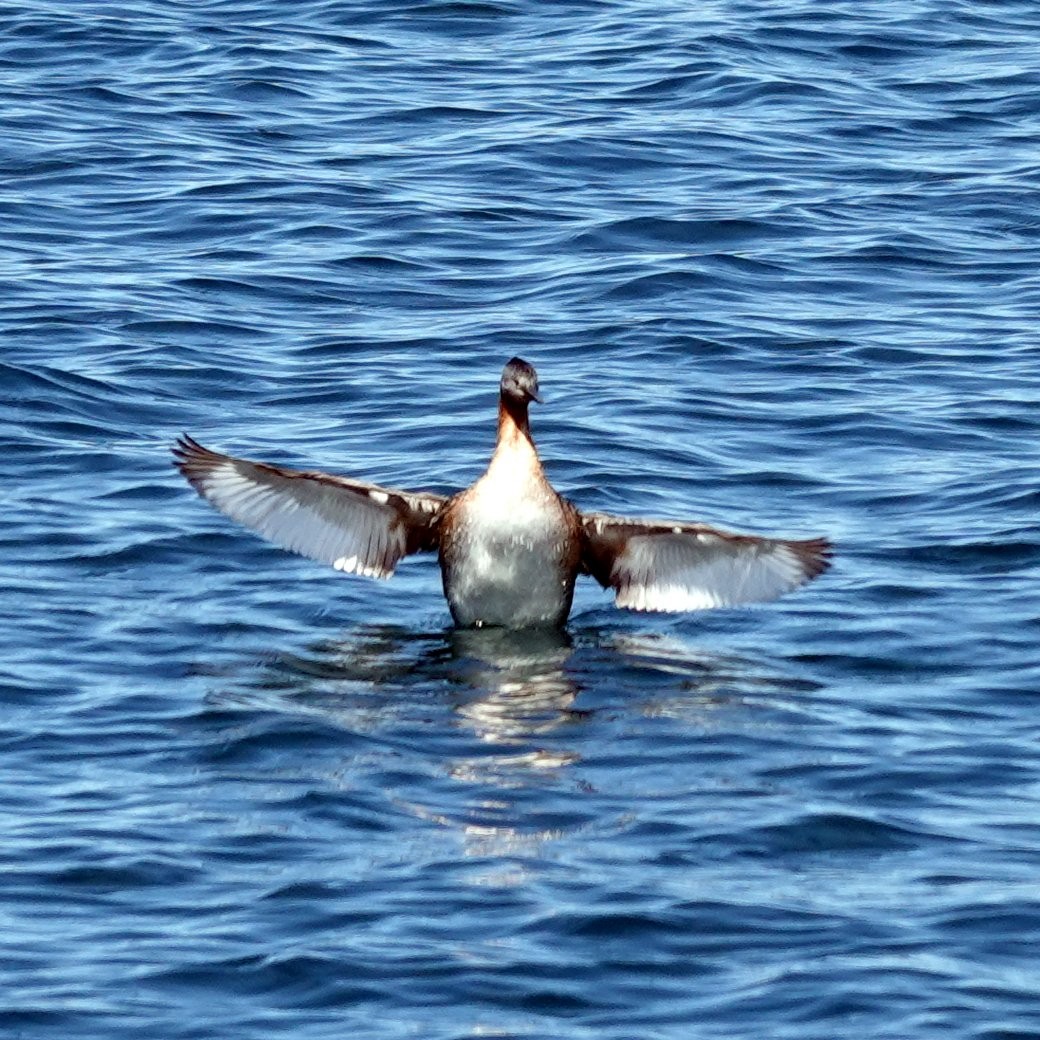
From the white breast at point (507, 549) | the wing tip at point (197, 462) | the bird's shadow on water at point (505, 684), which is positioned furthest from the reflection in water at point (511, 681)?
the wing tip at point (197, 462)

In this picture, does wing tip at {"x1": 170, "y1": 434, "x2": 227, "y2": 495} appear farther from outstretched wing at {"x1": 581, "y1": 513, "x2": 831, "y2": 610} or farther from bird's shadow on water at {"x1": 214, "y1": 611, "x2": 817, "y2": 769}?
outstretched wing at {"x1": 581, "y1": 513, "x2": 831, "y2": 610}

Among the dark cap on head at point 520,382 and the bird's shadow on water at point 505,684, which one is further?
the dark cap on head at point 520,382

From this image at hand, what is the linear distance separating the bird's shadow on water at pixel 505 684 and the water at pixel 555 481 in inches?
1.3

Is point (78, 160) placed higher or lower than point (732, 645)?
higher

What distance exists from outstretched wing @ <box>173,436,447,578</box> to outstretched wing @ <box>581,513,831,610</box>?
83 cm

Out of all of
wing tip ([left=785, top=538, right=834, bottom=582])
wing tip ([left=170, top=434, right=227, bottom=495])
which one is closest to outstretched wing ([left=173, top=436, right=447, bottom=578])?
wing tip ([left=170, top=434, right=227, bottom=495])

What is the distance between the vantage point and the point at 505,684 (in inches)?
436

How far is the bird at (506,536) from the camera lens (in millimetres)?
11578

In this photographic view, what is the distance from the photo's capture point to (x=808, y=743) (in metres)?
10.2

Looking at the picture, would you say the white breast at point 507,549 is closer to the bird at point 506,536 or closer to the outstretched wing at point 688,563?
the bird at point 506,536

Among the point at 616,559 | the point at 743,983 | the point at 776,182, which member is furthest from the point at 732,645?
the point at 776,182

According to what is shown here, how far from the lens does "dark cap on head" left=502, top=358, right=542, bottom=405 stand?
38.5ft

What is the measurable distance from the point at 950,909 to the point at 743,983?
920 mm

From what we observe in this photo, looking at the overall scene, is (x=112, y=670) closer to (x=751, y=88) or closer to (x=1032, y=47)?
(x=751, y=88)
